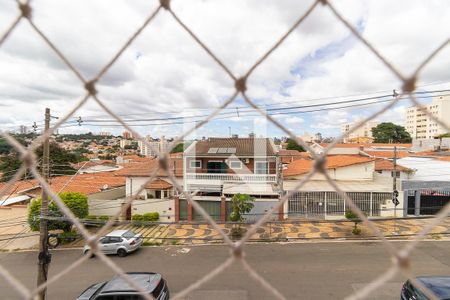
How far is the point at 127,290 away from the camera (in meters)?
5.92

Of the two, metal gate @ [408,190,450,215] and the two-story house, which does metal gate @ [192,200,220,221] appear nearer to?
the two-story house

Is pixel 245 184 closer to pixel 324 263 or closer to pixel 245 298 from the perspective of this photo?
pixel 324 263

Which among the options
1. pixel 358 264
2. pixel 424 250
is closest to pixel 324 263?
pixel 358 264

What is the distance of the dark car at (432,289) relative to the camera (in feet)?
17.4

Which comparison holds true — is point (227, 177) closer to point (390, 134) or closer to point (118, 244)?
point (118, 244)

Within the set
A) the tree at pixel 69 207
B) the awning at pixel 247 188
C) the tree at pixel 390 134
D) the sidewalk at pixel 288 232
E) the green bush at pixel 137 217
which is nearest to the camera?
the tree at pixel 69 207

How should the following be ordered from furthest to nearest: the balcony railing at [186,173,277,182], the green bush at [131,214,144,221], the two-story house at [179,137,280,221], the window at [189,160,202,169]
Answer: the window at [189,160,202,169] → the balcony railing at [186,173,277,182] → the two-story house at [179,137,280,221] → the green bush at [131,214,144,221]

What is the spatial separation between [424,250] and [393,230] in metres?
2.09

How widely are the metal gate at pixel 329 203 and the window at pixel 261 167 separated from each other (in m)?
2.02

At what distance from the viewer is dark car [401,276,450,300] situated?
5312 mm

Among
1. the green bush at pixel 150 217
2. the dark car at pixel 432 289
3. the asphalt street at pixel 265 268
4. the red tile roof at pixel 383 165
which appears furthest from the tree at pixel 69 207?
the red tile roof at pixel 383 165

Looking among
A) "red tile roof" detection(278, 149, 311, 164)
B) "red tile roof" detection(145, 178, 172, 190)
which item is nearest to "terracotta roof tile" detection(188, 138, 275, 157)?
"red tile roof" detection(278, 149, 311, 164)

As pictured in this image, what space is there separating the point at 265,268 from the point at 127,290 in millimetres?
4510

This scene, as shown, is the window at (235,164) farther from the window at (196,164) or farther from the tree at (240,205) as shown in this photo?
the tree at (240,205)
